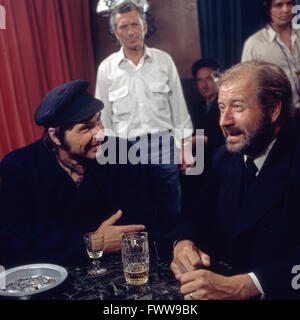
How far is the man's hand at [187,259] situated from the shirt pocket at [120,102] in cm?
155

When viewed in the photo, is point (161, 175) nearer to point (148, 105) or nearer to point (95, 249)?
point (148, 105)

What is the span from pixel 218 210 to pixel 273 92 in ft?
1.71

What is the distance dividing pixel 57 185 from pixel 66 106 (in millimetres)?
356

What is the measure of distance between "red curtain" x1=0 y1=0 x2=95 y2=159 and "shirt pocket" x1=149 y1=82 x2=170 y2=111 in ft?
2.20

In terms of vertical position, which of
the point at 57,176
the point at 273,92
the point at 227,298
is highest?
the point at 273,92

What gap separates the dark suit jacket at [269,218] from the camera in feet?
3.60

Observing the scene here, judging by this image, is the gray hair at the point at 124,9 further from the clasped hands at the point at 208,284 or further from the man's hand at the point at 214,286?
the man's hand at the point at 214,286

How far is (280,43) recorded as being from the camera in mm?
2443

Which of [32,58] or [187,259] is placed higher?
[32,58]

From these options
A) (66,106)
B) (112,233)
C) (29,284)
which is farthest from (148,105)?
(29,284)

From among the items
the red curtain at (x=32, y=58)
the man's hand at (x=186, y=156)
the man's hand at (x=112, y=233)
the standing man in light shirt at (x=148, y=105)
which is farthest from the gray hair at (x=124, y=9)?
the man's hand at (x=112, y=233)
